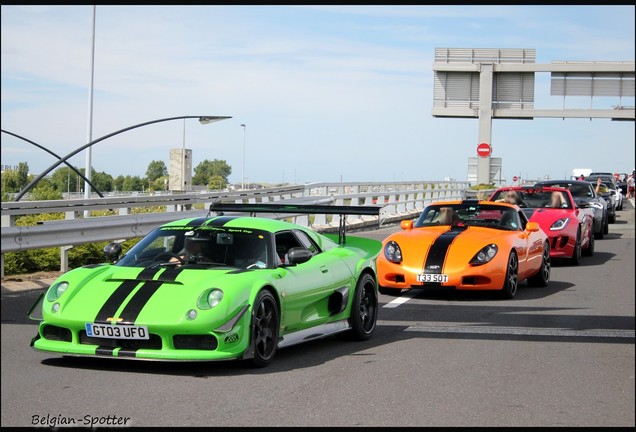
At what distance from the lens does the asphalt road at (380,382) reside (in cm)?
666

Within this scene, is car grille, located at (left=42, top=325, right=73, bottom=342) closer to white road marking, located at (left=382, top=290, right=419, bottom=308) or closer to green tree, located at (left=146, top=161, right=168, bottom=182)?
white road marking, located at (left=382, top=290, right=419, bottom=308)

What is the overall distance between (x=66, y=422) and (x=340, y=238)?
16.3ft

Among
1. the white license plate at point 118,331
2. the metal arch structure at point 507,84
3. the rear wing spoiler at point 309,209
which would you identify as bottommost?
the white license plate at point 118,331

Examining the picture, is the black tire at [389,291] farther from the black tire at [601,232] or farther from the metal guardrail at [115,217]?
the black tire at [601,232]

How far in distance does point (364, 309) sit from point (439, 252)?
13.4ft

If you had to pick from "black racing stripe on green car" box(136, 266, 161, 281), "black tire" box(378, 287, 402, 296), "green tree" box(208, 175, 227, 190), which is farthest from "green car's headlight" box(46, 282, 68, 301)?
"green tree" box(208, 175, 227, 190)

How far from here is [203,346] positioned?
812 cm

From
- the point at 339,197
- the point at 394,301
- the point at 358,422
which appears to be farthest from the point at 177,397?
the point at 339,197

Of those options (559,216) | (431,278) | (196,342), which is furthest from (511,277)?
(196,342)

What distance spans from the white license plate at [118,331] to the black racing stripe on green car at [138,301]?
6 cm

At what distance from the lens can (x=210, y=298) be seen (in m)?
8.26

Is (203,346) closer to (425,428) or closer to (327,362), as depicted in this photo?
(327,362)

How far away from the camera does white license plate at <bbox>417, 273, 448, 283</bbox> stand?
13973 millimetres

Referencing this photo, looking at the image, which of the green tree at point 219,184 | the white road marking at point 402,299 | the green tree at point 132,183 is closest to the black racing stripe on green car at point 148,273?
the white road marking at point 402,299
